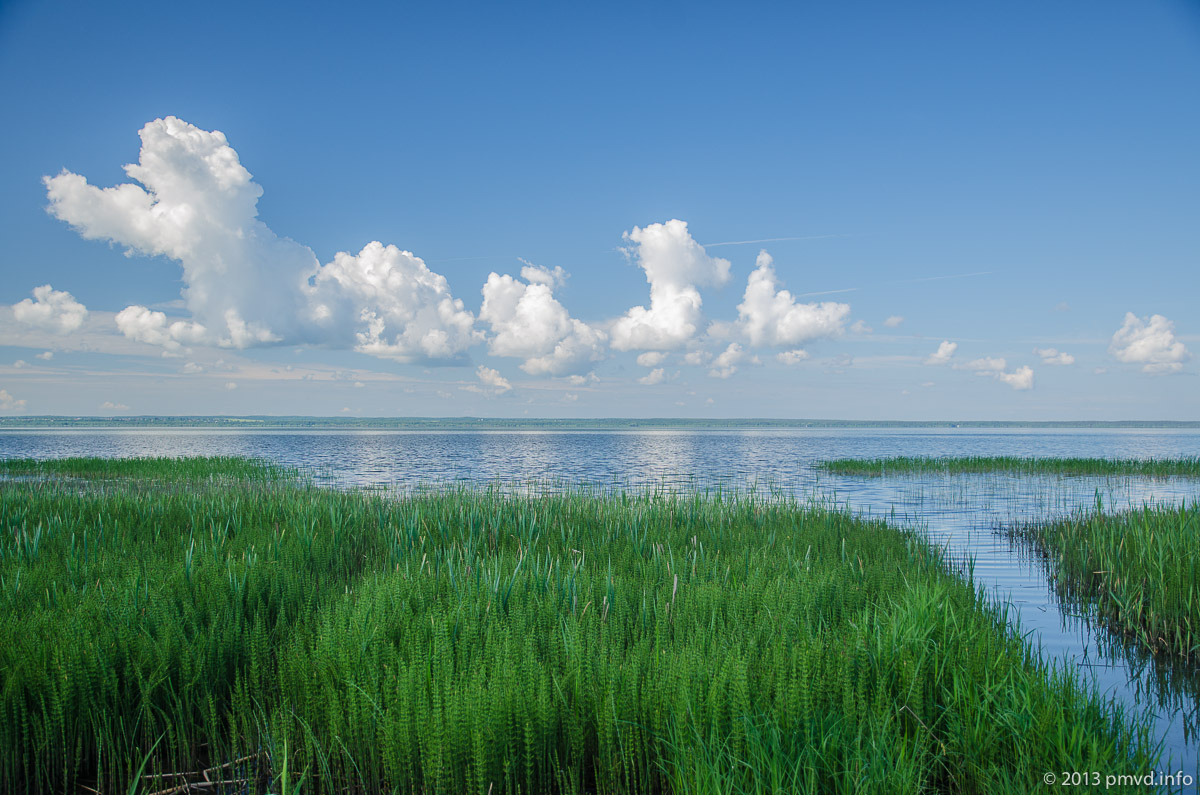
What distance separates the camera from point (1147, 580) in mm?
8602

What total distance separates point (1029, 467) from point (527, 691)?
39180 millimetres

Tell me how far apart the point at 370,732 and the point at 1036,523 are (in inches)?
697

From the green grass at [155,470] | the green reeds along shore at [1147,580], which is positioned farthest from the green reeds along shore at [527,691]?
the green grass at [155,470]

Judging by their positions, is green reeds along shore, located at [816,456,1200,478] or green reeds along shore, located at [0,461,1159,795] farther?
green reeds along shore, located at [816,456,1200,478]

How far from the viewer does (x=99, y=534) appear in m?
10.1

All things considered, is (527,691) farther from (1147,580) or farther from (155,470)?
(155,470)

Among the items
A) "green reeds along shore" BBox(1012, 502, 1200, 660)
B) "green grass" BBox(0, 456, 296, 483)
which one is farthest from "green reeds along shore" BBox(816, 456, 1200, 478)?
"green grass" BBox(0, 456, 296, 483)

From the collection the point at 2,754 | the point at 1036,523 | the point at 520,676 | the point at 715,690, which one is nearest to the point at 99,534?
the point at 2,754

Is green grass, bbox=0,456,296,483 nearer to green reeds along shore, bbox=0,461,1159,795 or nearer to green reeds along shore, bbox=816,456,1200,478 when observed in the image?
green reeds along shore, bbox=0,461,1159,795

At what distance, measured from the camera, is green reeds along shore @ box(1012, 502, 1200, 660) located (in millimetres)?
7301

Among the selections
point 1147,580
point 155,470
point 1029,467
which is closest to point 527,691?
point 1147,580

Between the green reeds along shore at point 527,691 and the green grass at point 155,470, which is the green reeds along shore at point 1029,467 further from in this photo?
the green reeds along shore at point 527,691

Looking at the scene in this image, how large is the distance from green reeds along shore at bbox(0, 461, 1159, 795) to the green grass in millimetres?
23076

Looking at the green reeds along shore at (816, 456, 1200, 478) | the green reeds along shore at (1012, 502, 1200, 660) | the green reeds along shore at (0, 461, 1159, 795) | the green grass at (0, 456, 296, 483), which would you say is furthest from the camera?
the green reeds along shore at (816, 456, 1200, 478)
